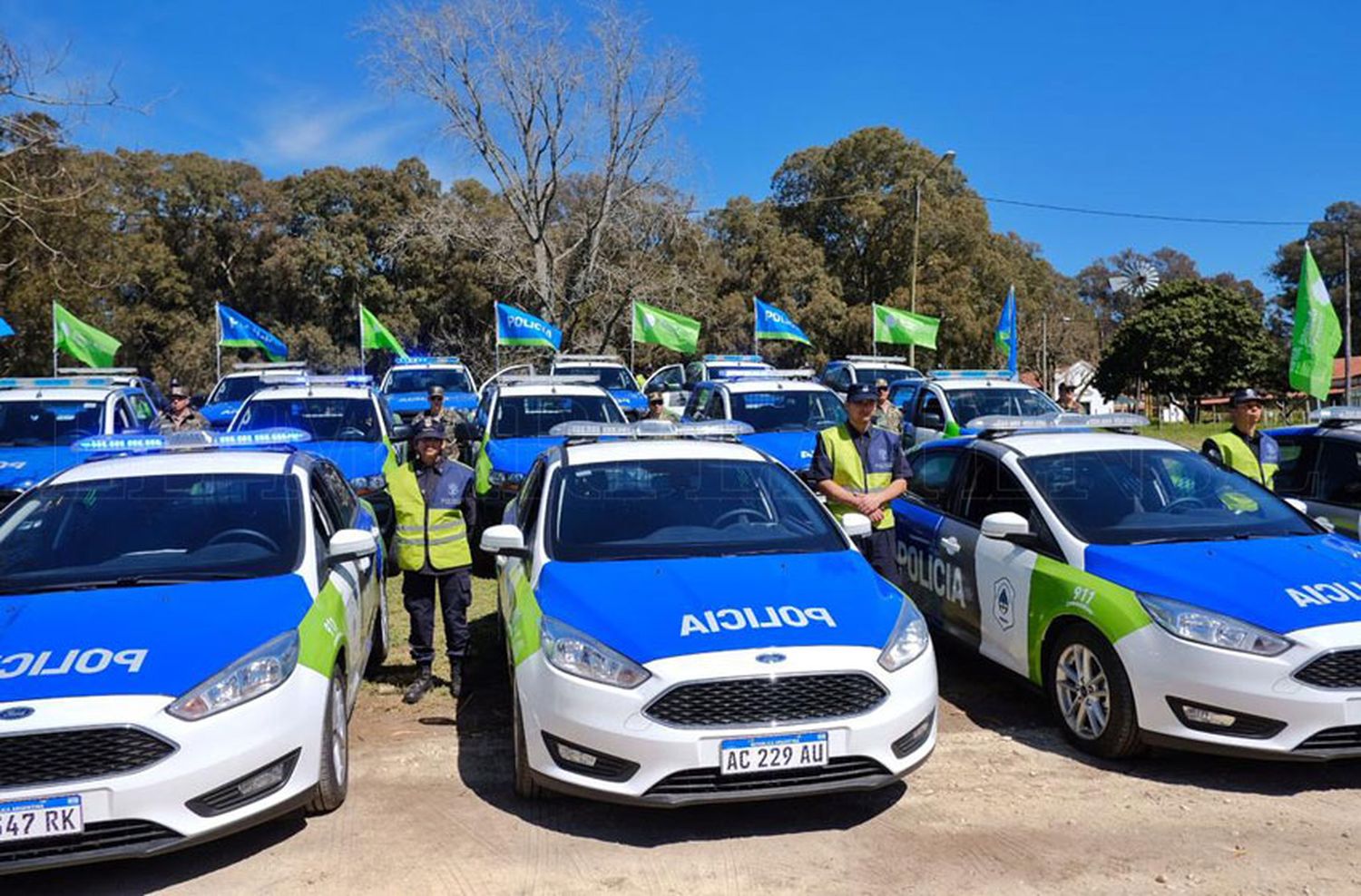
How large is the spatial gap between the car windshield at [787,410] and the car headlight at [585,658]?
27.0ft

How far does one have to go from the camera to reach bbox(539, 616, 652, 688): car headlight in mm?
4223

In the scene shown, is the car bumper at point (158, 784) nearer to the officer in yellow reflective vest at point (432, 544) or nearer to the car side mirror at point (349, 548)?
the car side mirror at point (349, 548)

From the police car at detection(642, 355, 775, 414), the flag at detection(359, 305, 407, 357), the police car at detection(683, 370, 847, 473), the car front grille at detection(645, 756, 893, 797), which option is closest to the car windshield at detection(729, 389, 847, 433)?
the police car at detection(683, 370, 847, 473)

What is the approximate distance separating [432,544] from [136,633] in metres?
2.26

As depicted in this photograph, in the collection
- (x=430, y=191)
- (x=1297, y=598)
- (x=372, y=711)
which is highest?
(x=430, y=191)

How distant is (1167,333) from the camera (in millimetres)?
40531

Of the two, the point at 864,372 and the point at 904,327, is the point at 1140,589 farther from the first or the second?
the point at 904,327

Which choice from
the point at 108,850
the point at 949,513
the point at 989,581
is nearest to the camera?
the point at 108,850

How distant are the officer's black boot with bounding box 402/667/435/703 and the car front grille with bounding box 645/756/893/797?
8.81 ft

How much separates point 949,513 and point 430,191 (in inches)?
1612

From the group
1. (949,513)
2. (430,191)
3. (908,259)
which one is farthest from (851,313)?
(949,513)

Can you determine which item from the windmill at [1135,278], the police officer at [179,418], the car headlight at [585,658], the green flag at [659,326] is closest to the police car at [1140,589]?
the car headlight at [585,658]

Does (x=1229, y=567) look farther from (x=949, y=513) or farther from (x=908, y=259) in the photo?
(x=908, y=259)

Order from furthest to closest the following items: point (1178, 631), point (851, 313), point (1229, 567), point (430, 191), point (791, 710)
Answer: point (430, 191)
point (851, 313)
point (1229, 567)
point (1178, 631)
point (791, 710)
